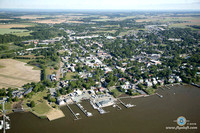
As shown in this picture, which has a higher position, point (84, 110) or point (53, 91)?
point (53, 91)

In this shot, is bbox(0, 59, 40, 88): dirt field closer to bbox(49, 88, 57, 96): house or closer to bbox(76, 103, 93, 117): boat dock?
bbox(49, 88, 57, 96): house

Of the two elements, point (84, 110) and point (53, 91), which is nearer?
→ point (84, 110)

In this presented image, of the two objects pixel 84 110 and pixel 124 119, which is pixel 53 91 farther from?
pixel 124 119

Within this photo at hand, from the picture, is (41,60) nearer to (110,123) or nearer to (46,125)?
(46,125)

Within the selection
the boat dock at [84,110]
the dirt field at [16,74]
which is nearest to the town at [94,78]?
the boat dock at [84,110]

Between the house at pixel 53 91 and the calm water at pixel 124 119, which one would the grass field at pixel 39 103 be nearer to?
the house at pixel 53 91

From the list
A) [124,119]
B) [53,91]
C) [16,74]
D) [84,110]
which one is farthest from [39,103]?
[16,74]

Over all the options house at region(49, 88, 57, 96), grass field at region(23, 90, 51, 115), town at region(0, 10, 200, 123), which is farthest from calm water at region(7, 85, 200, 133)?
house at region(49, 88, 57, 96)
